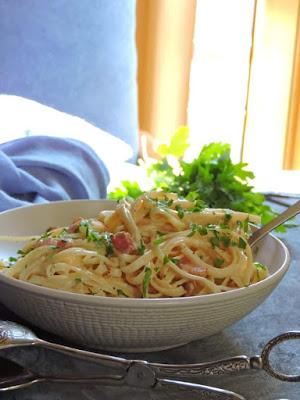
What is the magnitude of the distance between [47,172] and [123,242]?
454 mm

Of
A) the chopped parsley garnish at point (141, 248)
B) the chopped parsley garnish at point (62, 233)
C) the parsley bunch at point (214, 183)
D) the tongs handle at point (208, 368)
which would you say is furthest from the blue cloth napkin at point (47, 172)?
the tongs handle at point (208, 368)

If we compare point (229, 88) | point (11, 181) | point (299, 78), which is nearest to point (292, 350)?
point (11, 181)

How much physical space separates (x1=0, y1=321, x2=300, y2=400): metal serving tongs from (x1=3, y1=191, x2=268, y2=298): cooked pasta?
0.08m

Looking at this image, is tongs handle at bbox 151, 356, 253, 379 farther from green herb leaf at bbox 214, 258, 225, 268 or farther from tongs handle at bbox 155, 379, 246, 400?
green herb leaf at bbox 214, 258, 225, 268

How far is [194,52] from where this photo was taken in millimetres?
2500

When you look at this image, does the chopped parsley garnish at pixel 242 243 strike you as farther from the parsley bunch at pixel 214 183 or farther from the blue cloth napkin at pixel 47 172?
the blue cloth napkin at pixel 47 172

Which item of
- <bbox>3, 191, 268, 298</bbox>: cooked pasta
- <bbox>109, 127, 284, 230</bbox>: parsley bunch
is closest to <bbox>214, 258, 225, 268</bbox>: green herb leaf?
<bbox>3, 191, 268, 298</bbox>: cooked pasta

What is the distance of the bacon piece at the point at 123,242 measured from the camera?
2.11 ft

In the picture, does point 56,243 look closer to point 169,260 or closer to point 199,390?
point 169,260

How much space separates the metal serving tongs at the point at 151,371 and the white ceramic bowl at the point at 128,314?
0.03 metres

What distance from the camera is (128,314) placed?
1.80 ft

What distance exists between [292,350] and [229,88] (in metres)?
2.00

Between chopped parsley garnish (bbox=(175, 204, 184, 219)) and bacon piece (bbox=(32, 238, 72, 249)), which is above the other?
chopped parsley garnish (bbox=(175, 204, 184, 219))

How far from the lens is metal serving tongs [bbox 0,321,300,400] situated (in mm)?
524
